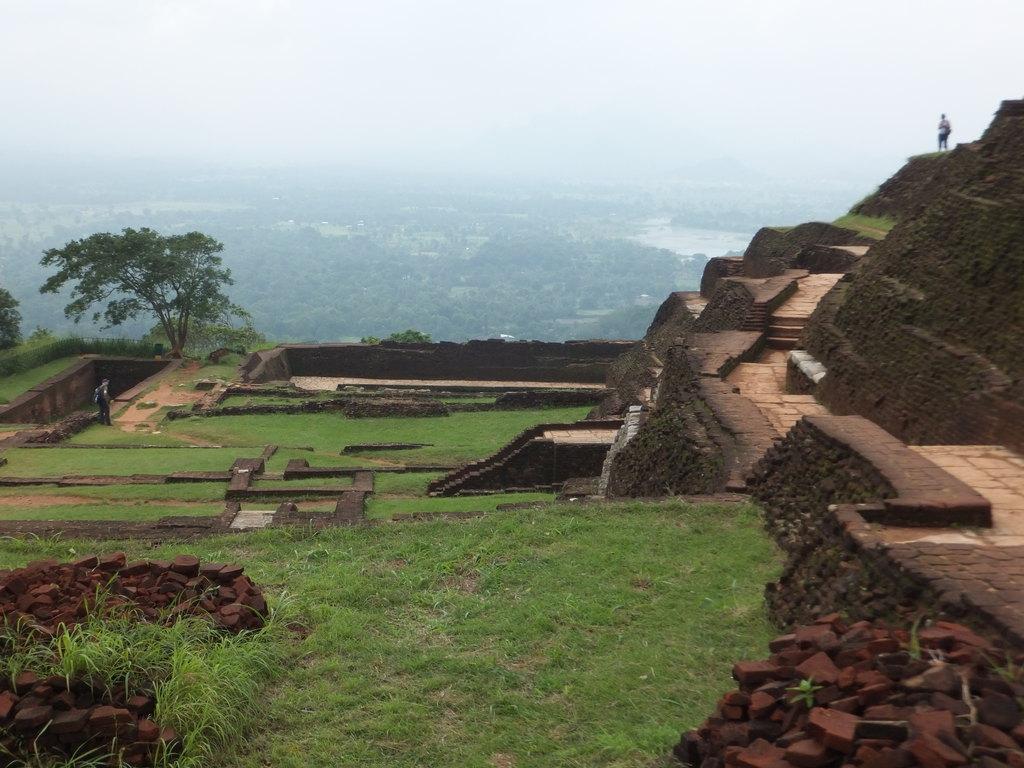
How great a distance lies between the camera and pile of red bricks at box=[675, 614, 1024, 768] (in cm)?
327

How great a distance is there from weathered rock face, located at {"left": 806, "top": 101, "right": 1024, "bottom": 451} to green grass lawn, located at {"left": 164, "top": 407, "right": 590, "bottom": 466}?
781cm

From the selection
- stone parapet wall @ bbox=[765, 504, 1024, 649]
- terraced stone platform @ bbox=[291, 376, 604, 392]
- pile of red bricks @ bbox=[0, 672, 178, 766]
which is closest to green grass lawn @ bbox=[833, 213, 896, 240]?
terraced stone platform @ bbox=[291, 376, 604, 392]

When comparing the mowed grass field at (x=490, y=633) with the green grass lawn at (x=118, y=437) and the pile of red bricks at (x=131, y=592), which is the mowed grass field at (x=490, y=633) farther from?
the green grass lawn at (x=118, y=437)

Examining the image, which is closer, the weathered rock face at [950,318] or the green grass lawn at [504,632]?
the green grass lawn at [504,632]

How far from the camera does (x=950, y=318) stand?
909 cm

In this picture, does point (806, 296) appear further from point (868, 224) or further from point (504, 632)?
point (504, 632)

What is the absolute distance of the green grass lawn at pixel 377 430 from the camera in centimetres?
1783

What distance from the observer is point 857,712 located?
12.0ft

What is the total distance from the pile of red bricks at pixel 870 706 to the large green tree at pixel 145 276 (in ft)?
92.5

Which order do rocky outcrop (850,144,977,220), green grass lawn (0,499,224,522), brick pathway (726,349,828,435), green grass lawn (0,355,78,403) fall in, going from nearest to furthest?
brick pathway (726,349,828,435), green grass lawn (0,499,224,522), rocky outcrop (850,144,977,220), green grass lawn (0,355,78,403)

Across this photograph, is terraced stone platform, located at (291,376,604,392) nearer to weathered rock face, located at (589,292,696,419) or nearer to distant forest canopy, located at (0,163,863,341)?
weathered rock face, located at (589,292,696,419)

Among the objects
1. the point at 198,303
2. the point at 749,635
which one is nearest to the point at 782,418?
the point at 749,635

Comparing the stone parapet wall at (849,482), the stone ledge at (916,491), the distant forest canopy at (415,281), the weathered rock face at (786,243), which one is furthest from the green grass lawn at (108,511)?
the distant forest canopy at (415,281)

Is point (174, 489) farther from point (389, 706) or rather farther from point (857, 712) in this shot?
point (857, 712)
